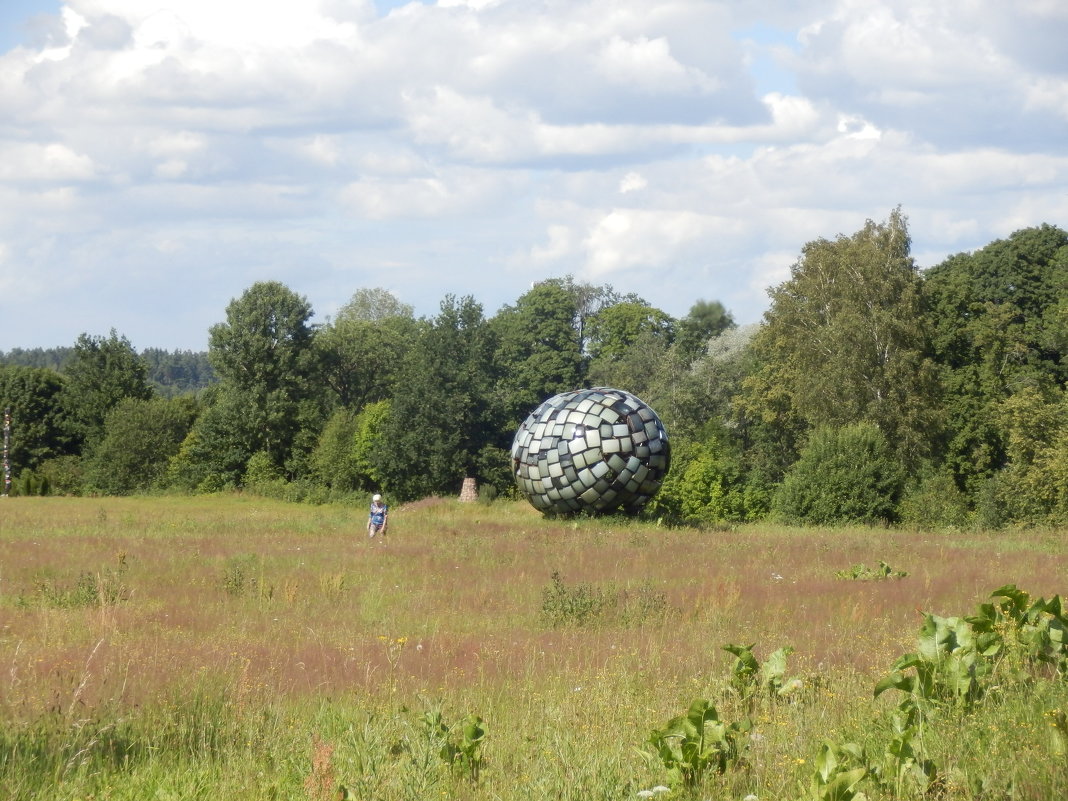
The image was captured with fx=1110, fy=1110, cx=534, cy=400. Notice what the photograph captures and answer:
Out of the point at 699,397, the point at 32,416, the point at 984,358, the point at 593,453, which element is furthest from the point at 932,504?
the point at 32,416

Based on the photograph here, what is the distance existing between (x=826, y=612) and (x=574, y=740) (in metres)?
8.21

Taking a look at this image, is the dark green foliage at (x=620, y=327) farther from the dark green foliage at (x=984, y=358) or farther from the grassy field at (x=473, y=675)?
the grassy field at (x=473, y=675)

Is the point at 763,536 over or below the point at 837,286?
below

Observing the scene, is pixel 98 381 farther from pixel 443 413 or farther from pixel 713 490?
pixel 713 490

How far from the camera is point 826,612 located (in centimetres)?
1486

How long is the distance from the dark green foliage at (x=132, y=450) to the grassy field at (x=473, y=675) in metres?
50.1

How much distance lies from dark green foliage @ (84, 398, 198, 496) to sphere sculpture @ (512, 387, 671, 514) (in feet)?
150

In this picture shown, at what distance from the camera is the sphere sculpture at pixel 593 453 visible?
28156mm

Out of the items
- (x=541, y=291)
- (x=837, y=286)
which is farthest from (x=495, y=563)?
(x=541, y=291)

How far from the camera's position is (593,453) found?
28.1 m

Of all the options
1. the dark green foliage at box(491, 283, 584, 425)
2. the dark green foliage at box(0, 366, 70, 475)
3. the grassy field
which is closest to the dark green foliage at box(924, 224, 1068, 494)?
the dark green foliage at box(491, 283, 584, 425)

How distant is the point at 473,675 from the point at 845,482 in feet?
98.3

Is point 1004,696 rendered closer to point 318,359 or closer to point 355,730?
point 355,730

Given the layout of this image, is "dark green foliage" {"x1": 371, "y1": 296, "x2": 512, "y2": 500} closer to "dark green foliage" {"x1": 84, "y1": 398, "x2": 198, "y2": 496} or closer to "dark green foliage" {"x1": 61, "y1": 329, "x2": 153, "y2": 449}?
"dark green foliage" {"x1": 84, "y1": 398, "x2": 198, "y2": 496}
